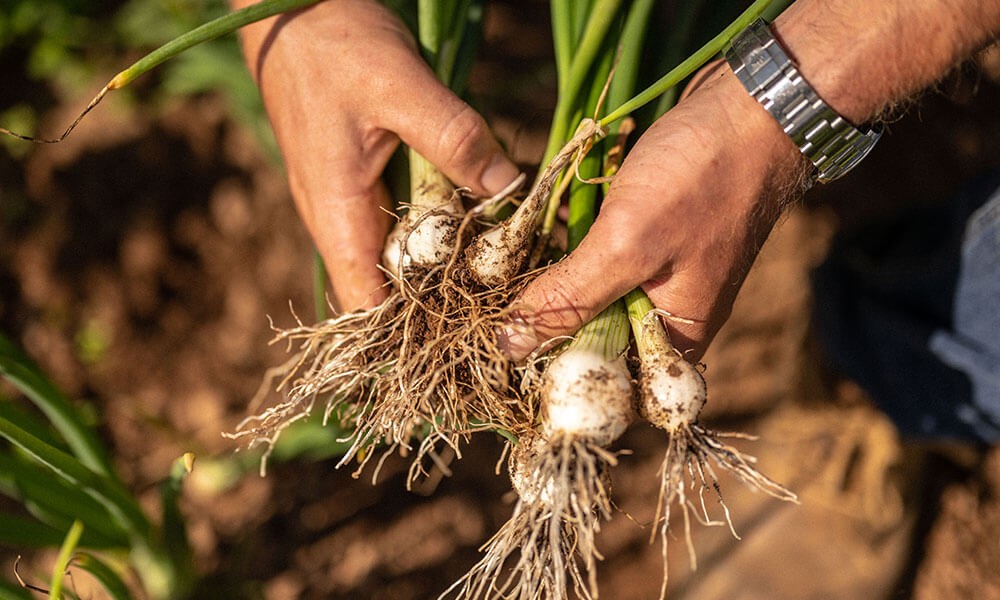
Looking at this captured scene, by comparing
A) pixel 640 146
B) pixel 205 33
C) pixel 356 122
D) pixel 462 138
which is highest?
pixel 205 33

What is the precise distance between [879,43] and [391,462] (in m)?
1.30

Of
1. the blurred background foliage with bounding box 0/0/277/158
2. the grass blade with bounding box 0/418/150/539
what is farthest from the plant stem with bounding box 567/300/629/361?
the blurred background foliage with bounding box 0/0/277/158

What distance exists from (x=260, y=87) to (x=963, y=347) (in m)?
1.25

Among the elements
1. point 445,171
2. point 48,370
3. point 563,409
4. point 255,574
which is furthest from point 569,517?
point 48,370

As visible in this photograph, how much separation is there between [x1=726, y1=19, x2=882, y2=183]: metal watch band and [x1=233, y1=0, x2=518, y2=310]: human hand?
0.34 meters

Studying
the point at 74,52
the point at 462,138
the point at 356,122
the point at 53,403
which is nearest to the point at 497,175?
the point at 462,138

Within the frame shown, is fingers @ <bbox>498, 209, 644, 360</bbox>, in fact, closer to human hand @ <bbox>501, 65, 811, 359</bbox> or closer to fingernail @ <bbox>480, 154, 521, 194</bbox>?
human hand @ <bbox>501, 65, 811, 359</bbox>

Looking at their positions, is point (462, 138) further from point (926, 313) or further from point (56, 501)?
point (926, 313)

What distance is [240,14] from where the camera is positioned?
0.85 metres

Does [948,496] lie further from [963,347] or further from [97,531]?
[97,531]

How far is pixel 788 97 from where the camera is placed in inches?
30.7

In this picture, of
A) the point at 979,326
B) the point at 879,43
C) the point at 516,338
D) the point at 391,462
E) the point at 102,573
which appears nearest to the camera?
the point at 879,43

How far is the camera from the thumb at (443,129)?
0.92 metres

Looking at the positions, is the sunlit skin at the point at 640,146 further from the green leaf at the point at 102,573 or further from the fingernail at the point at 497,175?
the green leaf at the point at 102,573
